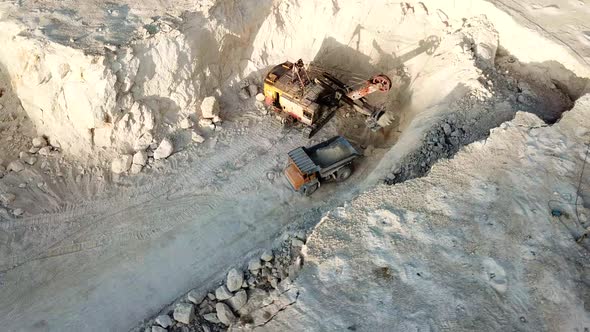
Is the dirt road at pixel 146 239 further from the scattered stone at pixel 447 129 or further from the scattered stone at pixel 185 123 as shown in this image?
the scattered stone at pixel 447 129

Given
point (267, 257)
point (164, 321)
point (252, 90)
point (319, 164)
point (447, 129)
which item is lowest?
point (164, 321)

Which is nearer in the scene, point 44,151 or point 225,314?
point 225,314

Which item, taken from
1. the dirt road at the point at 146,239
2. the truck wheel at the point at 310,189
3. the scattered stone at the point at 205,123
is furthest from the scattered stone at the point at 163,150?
the truck wheel at the point at 310,189

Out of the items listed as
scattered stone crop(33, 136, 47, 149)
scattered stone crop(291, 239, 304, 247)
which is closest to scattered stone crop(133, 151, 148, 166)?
scattered stone crop(33, 136, 47, 149)

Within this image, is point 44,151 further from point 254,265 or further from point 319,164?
point 319,164

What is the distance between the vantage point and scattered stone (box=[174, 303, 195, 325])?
29.1 ft

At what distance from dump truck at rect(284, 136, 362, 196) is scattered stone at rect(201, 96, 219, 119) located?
2704 mm

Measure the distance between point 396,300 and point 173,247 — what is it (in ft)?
19.2

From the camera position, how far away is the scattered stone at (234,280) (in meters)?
8.96

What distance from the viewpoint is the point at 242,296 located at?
864cm

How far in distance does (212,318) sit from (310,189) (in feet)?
15.0

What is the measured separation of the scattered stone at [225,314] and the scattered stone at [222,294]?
194mm

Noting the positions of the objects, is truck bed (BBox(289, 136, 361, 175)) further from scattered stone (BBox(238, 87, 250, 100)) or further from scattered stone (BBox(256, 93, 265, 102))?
scattered stone (BBox(238, 87, 250, 100))

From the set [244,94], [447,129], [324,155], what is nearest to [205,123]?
[244,94]
